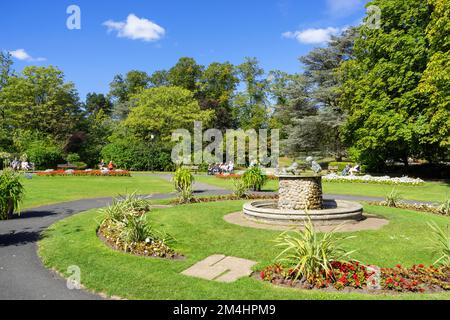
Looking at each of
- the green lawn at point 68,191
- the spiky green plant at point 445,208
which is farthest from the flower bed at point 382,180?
the green lawn at point 68,191

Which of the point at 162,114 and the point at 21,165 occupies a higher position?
the point at 162,114

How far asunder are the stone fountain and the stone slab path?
366cm

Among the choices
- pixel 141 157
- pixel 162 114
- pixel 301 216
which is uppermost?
pixel 162 114

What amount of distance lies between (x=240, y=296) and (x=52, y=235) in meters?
6.62

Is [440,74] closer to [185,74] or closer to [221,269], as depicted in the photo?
[221,269]

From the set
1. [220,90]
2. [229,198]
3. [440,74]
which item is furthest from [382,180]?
[220,90]

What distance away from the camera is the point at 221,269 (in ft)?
24.1

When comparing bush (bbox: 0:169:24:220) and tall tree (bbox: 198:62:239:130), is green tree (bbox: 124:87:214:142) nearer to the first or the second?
tall tree (bbox: 198:62:239:130)

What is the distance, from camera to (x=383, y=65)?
27.4 metres

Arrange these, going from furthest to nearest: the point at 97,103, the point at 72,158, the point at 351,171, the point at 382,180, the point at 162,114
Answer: the point at 97,103 → the point at 162,114 → the point at 72,158 → the point at 351,171 → the point at 382,180

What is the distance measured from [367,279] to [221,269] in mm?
2763

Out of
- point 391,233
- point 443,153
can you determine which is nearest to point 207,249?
point 391,233

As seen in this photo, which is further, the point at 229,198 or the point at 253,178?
the point at 253,178
